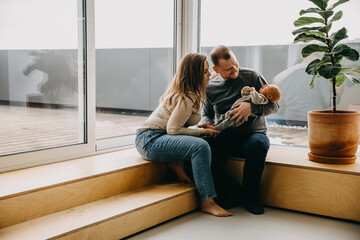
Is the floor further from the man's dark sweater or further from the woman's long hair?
the woman's long hair

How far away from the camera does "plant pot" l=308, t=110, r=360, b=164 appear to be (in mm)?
2537

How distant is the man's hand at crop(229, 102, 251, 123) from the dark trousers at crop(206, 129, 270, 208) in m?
0.16

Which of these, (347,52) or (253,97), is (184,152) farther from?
(347,52)

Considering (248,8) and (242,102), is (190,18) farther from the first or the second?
(242,102)

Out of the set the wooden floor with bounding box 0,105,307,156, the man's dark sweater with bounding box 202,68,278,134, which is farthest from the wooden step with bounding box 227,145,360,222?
the wooden floor with bounding box 0,105,307,156

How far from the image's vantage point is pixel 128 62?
3.39m

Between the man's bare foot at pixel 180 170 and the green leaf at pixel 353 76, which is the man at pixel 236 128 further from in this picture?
the green leaf at pixel 353 76

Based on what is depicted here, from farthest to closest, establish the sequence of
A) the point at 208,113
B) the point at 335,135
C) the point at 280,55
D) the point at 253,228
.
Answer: the point at 280,55 < the point at 208,113 < the point at 335,135 < the point at 253,228

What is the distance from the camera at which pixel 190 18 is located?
3.74 metres

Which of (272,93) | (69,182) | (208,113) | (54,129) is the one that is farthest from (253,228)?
(54,129)

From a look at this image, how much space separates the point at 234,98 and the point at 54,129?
133cm

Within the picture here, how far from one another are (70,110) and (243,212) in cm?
145

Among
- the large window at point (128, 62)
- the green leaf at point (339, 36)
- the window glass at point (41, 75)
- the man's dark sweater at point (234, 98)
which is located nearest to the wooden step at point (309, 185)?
the man's dark sweater at point (234, 98)

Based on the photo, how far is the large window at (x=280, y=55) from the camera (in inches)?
122
